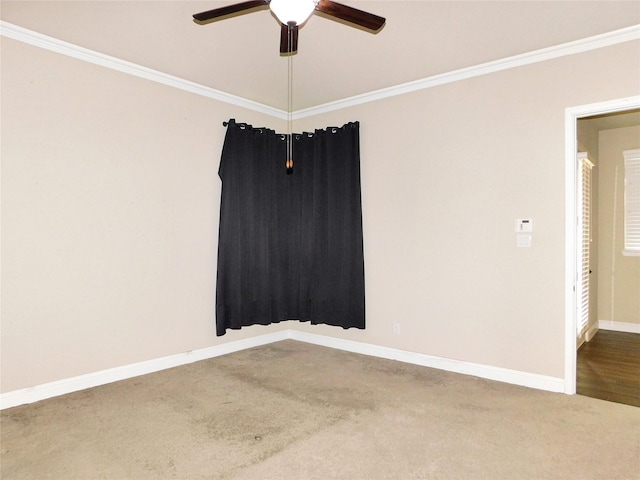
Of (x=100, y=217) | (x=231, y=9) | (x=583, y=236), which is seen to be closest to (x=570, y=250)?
(x=583, y=236)

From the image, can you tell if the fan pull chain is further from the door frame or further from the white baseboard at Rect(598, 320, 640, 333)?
the white baseboard at Rect(598, 320, 640, 333)

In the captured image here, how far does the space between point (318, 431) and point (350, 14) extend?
2.58 metres

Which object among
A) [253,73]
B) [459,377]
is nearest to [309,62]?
[253,73]

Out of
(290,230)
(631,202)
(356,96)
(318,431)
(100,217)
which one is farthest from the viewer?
(631,202)

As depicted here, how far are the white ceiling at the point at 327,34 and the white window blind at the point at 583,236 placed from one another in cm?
211

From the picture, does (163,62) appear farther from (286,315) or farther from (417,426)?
(417,426)

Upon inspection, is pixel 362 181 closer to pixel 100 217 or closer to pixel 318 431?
pixel 100 217

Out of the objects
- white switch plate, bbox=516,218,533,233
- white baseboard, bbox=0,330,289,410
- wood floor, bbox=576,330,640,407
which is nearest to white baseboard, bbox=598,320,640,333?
wood floor, bbox=576,330,640,407

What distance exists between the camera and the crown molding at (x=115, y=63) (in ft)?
10.3

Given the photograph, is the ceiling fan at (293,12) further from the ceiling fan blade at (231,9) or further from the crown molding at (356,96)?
the crown molding at (356,96)

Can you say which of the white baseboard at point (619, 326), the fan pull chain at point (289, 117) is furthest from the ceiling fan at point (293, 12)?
the white baseboard at point (619, 326)

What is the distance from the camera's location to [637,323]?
566cm

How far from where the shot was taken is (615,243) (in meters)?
5.83

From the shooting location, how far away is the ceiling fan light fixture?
1.98m
